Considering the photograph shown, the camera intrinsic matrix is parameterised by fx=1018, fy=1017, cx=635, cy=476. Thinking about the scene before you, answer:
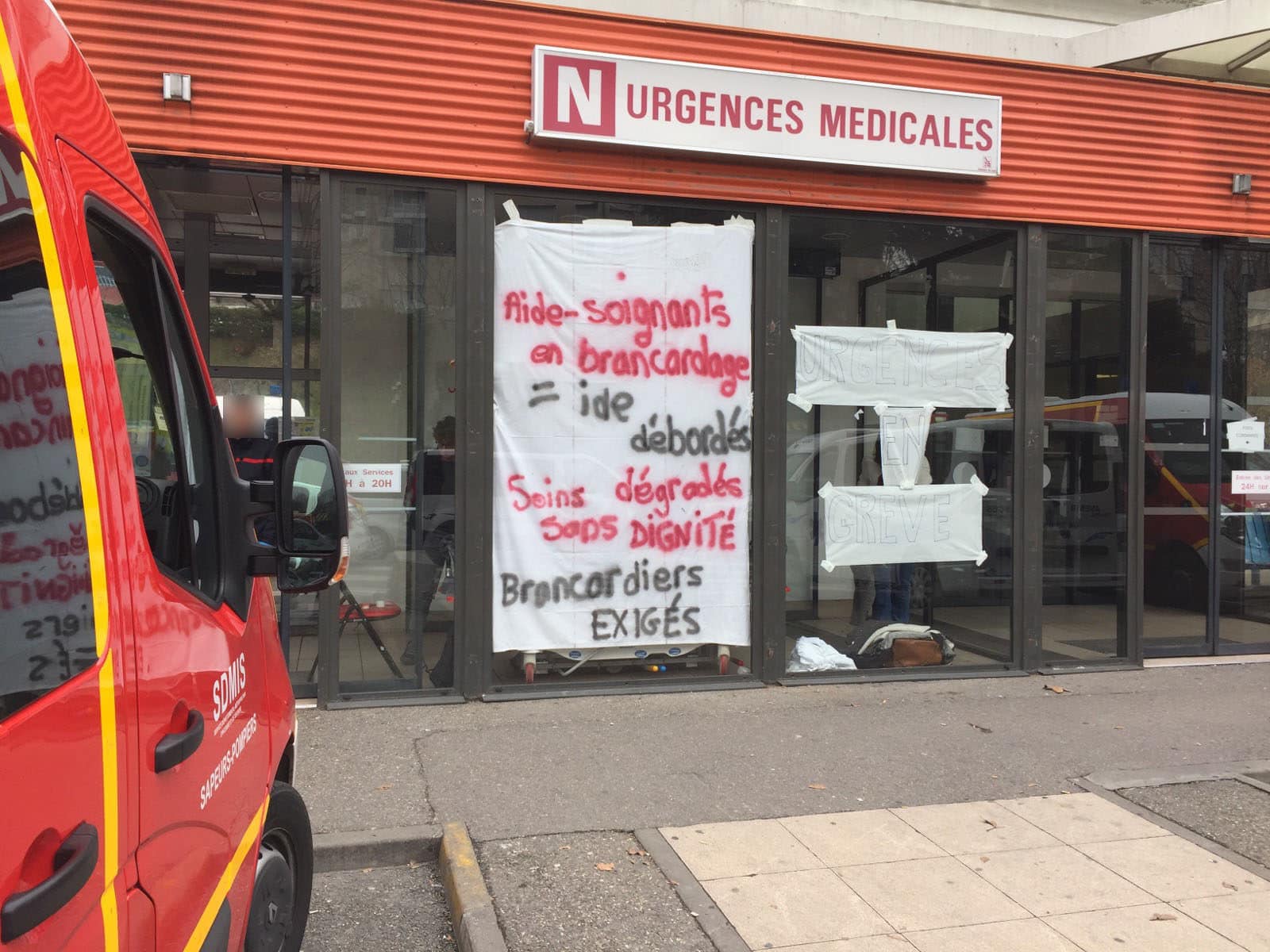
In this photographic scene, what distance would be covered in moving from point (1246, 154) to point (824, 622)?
473cm

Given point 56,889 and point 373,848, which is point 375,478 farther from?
point 56,889

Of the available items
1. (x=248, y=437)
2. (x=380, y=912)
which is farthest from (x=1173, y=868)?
(x=248, y=437)

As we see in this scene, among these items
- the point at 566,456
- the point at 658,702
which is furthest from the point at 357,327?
the point at 658,702

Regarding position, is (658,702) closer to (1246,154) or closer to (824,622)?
(824,622)

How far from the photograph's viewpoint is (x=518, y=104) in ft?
20.2

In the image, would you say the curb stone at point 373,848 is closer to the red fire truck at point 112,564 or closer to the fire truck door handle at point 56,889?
the red fire truck at point 112,564

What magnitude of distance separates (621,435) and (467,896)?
11.0 feet

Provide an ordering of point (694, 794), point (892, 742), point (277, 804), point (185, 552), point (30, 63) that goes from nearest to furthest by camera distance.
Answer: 1. point (30, 63)
2. point (185, 552)
3. point (277, 804)
4. point (694, 794)
5. point (892, 742)

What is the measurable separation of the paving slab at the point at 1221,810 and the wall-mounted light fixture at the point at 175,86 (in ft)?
20.1

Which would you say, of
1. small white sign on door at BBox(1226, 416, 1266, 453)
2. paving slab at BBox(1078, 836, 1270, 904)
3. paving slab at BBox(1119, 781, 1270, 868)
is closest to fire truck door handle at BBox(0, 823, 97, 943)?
paving slab at BBox(1078, 836, 1270, 904)

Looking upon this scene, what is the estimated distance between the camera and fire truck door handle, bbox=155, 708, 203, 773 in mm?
1721

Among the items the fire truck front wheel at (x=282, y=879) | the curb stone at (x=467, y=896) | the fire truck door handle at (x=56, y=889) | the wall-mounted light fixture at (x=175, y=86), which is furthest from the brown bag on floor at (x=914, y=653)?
the fire truck door handle at (x=56, y=889)

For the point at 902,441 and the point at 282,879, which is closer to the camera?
the point at 282,879

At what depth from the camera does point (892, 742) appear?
5633 mm
